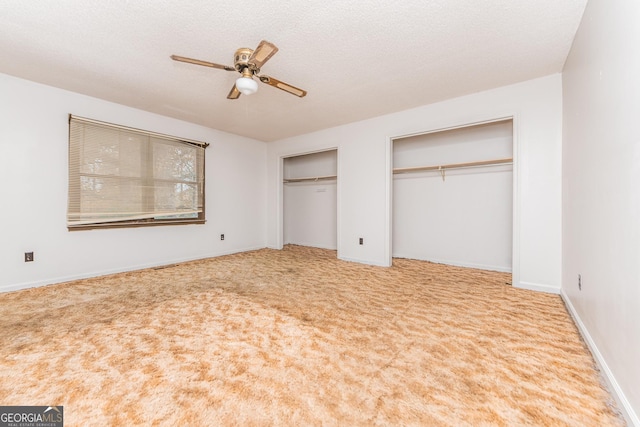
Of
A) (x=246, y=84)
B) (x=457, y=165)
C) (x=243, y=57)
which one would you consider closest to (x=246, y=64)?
(x=243, y=57)

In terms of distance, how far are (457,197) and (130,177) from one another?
16.1 feet

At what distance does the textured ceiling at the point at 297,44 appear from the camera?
6.26 ft

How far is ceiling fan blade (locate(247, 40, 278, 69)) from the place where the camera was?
187 cm

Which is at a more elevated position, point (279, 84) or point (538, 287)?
point (279, 84)

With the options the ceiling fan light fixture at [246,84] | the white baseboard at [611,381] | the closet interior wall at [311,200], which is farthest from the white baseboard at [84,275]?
the white baseboard at [611,381]

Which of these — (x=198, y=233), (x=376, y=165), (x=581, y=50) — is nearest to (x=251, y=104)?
(x=376, y=165)

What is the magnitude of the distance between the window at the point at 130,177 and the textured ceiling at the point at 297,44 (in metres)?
0.57

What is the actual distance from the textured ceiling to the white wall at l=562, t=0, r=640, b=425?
0.50 metres

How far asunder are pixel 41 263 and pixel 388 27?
4.46 m

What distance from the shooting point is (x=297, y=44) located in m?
2.30

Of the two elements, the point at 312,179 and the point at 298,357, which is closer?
the point at 298,357

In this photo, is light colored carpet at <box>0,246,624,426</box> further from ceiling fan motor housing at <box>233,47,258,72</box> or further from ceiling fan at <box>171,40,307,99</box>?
ceiling fan motor housing at <box>233,47,258,72</box>

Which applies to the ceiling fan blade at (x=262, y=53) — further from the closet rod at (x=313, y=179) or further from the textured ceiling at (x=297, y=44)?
the closet rod at (x=313, y=179)

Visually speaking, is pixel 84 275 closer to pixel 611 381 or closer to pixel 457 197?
pixel 611 381
